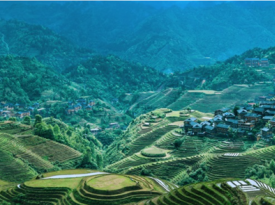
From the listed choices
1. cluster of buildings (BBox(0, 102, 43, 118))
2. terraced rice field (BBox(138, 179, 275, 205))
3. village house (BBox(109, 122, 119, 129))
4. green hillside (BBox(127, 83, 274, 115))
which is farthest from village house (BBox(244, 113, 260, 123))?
cluster of buildings (BBox(0, 102, 43, 118))

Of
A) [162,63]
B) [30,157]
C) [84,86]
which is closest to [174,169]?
[30,157]

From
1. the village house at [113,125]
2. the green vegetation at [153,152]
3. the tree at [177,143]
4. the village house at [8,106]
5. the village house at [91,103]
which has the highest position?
the village house at [91,103]

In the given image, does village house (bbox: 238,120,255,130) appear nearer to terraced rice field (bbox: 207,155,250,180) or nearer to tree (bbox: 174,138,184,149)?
tree (bbox: 174,138,184,149)

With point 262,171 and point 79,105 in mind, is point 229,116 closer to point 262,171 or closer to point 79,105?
point 262,171

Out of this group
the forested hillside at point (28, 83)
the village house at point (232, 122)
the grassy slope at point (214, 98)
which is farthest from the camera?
Result: the forested hillside at point (28, 83)

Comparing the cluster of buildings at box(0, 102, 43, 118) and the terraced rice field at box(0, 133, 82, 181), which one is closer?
the terraced rice field at box(0, 133, 82, 181)

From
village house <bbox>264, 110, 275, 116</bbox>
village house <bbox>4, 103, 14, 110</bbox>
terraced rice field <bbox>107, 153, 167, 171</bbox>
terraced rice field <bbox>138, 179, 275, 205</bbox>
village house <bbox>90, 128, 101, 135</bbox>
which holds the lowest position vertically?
terraced rice field <bbox>138, 179, 275, 205</bbox>

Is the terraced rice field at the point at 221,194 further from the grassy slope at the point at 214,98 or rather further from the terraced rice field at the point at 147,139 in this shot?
the grassy slope at the point at 214,98

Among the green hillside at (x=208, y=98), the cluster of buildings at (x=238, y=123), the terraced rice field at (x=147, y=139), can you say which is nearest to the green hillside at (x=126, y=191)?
the cluster of buildings at (x=238, y=123)
